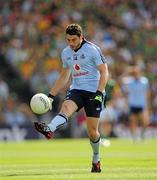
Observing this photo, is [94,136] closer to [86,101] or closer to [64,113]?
[86,101]

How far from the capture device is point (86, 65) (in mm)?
11727

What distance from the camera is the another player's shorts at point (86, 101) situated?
1151cm

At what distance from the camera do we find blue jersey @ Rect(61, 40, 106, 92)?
11.7 metres

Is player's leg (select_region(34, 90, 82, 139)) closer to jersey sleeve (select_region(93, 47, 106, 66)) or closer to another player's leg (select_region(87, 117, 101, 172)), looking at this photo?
another player's leg (select_region(87, 117, 101, 172))

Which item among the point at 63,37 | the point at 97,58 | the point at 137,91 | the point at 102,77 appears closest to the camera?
the point at 102,77

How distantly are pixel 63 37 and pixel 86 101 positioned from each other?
64.7 feet

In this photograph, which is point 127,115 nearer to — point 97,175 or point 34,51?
point 34,51

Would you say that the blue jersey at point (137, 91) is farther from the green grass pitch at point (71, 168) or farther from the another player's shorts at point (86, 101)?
the another player's shorts at point (86, 101)

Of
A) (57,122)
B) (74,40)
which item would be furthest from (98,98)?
(74,40)

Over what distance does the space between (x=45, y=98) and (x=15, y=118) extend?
17.7 meters

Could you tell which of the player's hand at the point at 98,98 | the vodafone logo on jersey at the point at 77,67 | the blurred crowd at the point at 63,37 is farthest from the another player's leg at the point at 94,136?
the blurred crowd at the point at 63,37

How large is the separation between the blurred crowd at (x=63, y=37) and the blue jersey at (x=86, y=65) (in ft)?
57.2

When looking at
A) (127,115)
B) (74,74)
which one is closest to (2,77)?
(127,115)

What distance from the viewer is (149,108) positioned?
29625 mm
